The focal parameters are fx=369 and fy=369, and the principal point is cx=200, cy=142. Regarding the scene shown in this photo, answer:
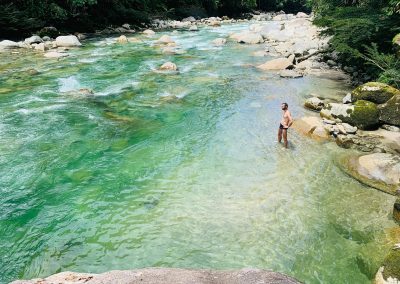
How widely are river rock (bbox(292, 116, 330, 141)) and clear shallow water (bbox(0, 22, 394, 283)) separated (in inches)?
15.9

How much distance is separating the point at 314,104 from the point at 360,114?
232 cm

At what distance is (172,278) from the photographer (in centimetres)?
404

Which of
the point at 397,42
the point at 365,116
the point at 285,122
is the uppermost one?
the point at 397,42

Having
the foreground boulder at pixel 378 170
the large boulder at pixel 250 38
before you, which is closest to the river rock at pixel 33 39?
the large boulder at pixel 250 38

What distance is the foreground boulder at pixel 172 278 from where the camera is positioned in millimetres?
3961

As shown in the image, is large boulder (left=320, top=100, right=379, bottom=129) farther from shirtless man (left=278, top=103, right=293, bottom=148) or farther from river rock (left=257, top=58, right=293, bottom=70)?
river rock (left=257, top=58, right=293, bottom=70)

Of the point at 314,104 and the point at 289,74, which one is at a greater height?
the point at 314,104

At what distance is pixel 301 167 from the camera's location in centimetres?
970

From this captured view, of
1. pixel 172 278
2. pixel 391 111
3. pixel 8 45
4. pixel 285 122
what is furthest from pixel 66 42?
pixel 172 278

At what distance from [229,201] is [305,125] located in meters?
5.04

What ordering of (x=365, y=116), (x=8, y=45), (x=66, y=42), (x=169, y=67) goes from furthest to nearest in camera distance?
(x=66, y=42), (x=8, y=45), (x=169, y=67), (x=365, y=116)

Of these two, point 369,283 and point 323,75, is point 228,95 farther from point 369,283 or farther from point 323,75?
point 369,283

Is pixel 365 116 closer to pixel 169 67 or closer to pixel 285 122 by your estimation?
pixel 285 122

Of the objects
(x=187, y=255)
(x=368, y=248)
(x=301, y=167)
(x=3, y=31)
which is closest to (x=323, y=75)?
(x=301, y=167)
